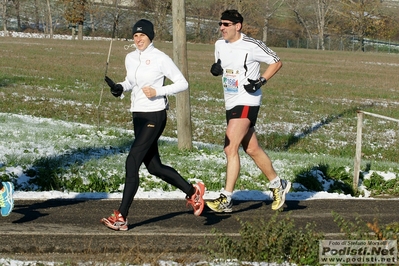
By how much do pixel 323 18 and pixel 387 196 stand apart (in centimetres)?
9694

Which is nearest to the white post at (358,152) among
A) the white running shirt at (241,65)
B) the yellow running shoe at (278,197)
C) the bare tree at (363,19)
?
the yellow running shoe at (278,197)

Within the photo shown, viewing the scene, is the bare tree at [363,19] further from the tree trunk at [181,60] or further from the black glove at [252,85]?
the black glove at [252,85]

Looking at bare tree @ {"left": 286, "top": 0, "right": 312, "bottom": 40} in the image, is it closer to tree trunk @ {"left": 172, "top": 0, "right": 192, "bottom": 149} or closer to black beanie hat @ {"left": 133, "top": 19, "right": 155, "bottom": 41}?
tree trunk @ {"left": 172, "top": 0, "right": 192, "bottom": 149}

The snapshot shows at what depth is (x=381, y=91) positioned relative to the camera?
3534 centimetres

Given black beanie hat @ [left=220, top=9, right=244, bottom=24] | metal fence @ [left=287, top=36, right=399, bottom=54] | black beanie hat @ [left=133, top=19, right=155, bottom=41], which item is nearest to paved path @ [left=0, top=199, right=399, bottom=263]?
black beanie hat @ [left=133, top=19, right=155, bottom=41]

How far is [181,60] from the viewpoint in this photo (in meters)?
12.4

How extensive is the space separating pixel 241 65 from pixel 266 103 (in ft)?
60.1

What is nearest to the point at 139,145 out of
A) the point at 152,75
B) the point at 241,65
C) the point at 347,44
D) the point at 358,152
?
the point at 152,75

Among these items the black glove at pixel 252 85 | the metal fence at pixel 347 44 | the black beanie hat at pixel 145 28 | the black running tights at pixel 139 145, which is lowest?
the metal fence at pixel 347 44

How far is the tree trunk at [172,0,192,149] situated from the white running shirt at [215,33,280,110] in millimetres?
Result: 3522

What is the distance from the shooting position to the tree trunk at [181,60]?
12.2 metres

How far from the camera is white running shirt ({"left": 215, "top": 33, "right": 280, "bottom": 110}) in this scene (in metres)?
8.30

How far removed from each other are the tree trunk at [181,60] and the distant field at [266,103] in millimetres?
1276

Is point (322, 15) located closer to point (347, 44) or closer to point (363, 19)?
point (347, 44)
